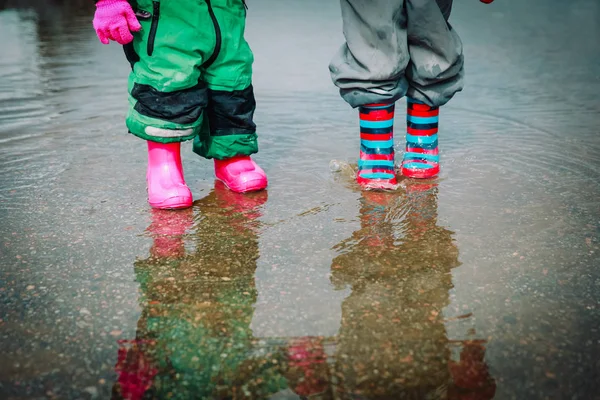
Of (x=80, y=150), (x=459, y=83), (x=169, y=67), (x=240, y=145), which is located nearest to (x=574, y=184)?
(x=459, y=83)

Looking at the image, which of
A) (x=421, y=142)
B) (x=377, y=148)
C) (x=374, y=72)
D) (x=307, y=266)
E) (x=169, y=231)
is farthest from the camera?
(x=421, y=142)

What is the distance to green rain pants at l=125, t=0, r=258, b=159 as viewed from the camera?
2.22 m

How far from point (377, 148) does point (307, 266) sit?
743mm

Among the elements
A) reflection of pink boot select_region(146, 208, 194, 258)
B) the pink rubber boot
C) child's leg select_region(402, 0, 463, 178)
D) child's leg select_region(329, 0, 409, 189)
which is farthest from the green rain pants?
child's leg select_region(402, 0, 463, 178)

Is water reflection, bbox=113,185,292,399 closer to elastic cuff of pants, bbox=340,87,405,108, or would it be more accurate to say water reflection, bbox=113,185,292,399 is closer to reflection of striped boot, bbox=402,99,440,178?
elastic cuff of pants, bbox=340,87,405,108

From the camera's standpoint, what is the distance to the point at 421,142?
2.56 metres

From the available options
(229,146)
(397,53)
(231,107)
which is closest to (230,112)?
(231,107)

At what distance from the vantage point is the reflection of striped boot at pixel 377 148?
2443 millimetres

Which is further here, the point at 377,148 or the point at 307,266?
the point at 377,148

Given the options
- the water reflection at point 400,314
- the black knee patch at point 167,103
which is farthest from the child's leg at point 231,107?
the water reflection at point 400,314

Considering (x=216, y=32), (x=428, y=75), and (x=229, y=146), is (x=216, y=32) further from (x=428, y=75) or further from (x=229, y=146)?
(x=428, y=75)

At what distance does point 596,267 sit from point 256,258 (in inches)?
36.3

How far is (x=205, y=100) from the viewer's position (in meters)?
2.32

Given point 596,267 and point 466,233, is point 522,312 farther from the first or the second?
point 466,233
